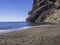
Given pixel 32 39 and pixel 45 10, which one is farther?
pixel 45 10

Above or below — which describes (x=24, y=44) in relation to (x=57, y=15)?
above

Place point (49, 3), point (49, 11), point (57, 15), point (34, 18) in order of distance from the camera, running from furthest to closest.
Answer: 1. point (34, 18)
2. point (49, 3)
3. point (49, 11)
4. point (57, 15)

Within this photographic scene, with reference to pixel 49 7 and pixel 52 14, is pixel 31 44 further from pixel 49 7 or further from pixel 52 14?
pixel 49 7

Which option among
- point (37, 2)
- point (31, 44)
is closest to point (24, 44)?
point (31, 44)

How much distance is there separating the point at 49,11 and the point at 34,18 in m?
25.2

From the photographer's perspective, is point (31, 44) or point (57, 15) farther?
point (57, 15)

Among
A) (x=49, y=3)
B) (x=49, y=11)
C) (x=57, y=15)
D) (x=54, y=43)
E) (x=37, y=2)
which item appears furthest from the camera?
(x=37, y=2)

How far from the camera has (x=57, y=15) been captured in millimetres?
124375

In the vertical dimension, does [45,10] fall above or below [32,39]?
below

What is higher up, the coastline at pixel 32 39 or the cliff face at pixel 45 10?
the coastline at pixel 32 39

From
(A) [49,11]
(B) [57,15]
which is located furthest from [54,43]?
(A) [49,11]

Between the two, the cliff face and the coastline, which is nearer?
the coastline

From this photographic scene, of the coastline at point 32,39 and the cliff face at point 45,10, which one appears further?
the cliff face at point 45,10

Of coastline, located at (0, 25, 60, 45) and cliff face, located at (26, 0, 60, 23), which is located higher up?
coastline, located at (0, 25, 60, 45)
